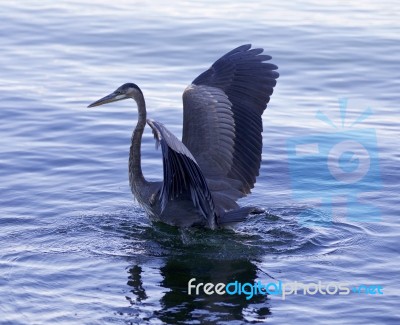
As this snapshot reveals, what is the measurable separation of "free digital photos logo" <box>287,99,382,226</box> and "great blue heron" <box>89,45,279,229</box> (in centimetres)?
75

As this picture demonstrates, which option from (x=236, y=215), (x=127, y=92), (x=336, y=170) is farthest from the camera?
(x=336, y=170)

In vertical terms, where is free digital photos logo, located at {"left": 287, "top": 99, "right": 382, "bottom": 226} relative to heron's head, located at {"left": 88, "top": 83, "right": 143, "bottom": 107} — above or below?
below

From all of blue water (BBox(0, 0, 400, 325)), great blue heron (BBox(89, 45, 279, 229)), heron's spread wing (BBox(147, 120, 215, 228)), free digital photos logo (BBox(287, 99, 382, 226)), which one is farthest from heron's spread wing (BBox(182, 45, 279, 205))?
free digital photos logo (BBox(287, 99, 382, 226))

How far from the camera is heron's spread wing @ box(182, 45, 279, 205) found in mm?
8852

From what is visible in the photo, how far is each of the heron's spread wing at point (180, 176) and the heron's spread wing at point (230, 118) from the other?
0.40 metres

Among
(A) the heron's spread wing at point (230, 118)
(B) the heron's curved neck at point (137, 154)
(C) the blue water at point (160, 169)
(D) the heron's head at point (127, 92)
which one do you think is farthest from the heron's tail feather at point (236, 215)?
(D) the heron's head at point (127, 92)

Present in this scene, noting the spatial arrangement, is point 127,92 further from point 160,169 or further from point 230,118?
point 160,169

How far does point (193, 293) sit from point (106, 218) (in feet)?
5.87

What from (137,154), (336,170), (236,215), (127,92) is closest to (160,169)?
(137,154)

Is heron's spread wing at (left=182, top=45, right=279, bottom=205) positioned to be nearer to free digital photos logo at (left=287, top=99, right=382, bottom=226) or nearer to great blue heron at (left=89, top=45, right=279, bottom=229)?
great blue heron at (left=89, top=45, right=279, bottom=229)

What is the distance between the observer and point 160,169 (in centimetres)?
1034

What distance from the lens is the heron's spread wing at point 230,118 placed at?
885cm

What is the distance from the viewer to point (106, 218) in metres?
8.90

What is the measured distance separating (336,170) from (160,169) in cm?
179
